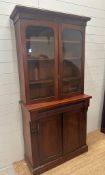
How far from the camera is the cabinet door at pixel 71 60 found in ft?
6.28

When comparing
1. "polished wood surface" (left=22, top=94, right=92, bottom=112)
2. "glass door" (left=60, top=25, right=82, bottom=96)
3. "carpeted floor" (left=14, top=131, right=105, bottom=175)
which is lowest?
"carpeted floor" (left=14, top=131, right=105, bottom=175)

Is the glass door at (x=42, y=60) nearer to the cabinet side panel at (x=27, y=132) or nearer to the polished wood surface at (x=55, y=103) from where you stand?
the polished wood surface at (x=55, y=103)

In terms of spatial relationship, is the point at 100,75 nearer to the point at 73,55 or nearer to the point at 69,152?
the point at 73,55

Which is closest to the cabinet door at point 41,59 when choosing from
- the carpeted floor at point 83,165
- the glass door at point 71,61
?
the glass door at point 71,61

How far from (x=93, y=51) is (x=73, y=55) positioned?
2.15 feet

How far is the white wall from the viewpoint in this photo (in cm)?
182

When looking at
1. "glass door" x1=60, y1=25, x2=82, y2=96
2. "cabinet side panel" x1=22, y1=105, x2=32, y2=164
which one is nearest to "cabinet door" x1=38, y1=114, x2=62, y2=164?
"cabinet side panel" x1=22, y1=105, x2=32, y2=164

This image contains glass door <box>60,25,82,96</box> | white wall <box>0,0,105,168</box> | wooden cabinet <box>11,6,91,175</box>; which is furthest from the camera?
glass door <box>60,25,82,96</box>

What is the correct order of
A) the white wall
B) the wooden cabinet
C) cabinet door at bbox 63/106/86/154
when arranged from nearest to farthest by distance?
1. the wooden cabinet
2. the white wall
3. cabinet door at bbox 63/106/86/154

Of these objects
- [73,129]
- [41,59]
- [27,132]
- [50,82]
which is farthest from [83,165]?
[41,59]

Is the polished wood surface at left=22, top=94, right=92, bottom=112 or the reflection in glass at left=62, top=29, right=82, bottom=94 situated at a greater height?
the reflection in glass at left=62, top=29, right=82, bottom=94

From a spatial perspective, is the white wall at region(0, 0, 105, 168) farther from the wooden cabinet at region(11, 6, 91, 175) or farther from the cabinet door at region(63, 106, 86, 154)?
the cabinet door at region(63, 106, 86, 154)

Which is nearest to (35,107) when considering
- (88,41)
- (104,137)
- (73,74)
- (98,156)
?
(73,74)

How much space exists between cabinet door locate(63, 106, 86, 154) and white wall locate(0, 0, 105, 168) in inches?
24.3
